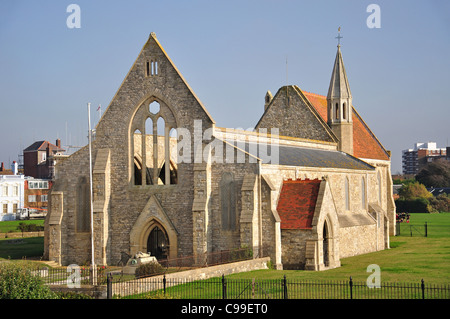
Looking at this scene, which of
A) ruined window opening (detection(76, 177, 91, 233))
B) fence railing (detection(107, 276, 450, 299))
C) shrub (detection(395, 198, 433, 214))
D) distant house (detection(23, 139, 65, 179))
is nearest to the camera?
fence railing (detection(107, 276, 450, 299))

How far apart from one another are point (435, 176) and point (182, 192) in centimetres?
12059

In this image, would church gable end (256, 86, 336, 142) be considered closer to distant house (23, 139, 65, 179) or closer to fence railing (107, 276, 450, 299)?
fence railing (107, 276, 450, 299)

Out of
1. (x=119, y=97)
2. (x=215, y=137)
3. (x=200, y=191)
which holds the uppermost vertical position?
(x=119, y=97)

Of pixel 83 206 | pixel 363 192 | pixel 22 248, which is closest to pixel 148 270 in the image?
pixel 83 206

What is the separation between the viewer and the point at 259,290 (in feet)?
99.2

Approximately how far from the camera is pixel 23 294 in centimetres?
2739

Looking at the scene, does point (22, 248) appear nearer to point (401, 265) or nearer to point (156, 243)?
point (156, 243)

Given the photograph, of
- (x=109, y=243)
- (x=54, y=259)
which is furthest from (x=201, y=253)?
(x=54, y=259)

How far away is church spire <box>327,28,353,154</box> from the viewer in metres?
64.2

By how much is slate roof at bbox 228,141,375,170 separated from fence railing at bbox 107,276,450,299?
523 inches

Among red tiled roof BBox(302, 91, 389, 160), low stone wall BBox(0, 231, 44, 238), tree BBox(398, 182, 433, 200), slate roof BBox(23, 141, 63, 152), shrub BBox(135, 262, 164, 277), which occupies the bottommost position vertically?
low stone wall BBox(0, 231, 44, 238)

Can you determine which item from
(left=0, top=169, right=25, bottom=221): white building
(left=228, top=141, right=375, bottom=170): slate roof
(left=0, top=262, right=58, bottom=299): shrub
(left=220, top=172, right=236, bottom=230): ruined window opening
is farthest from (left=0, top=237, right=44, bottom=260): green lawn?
(left=0, top=169, right=25, bottom=221): white building
